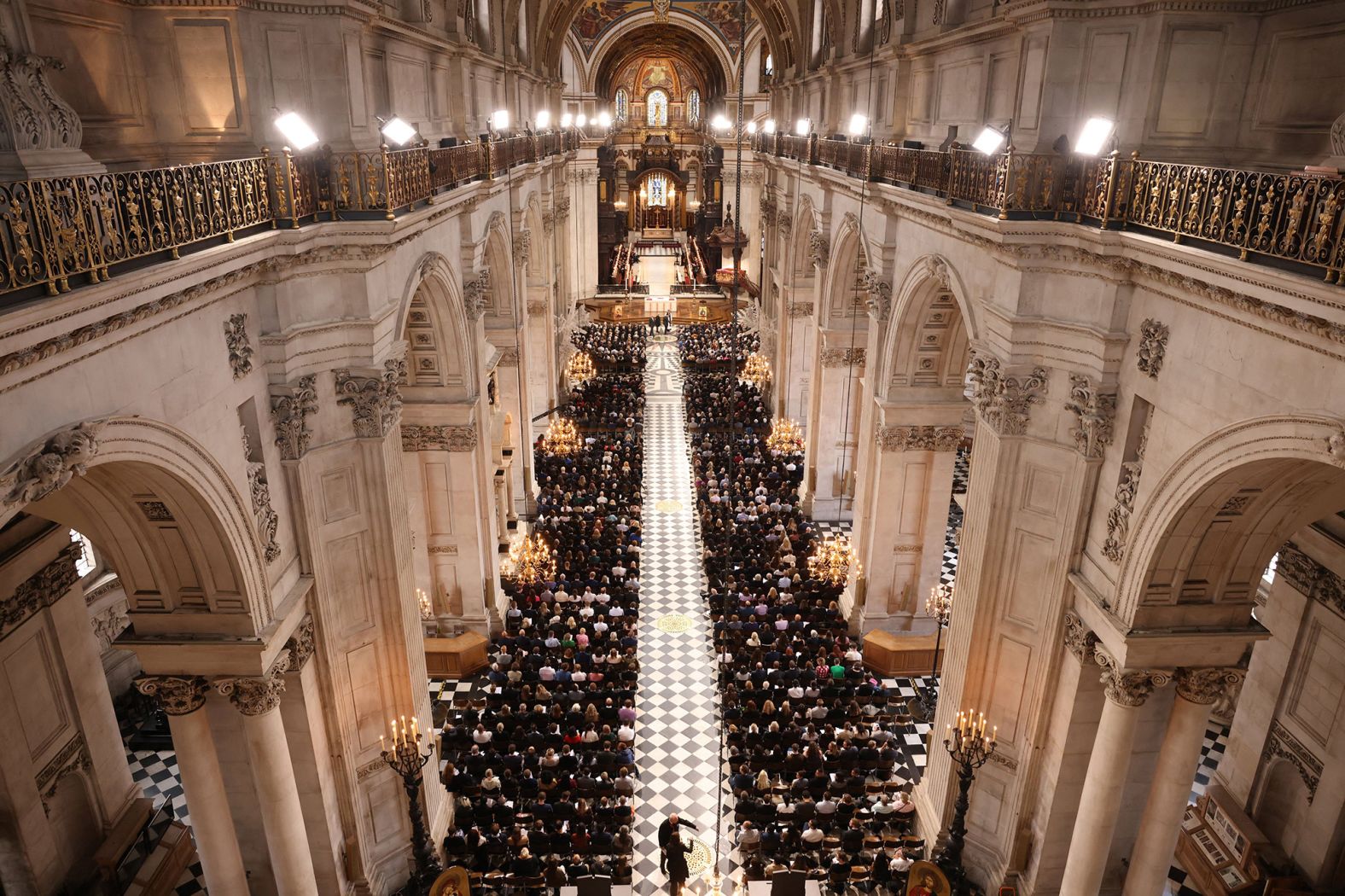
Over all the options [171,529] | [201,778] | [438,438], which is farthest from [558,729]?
[171,529]

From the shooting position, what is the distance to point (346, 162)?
910cm

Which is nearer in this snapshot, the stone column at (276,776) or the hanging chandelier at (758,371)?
the stone column at (276,776)

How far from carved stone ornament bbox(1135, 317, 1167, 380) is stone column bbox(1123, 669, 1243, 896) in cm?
316

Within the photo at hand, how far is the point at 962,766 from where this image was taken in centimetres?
1057

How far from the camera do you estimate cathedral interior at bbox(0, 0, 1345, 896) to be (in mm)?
6914

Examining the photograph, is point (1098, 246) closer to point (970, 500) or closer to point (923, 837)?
point (970, 500)

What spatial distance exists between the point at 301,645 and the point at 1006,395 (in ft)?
27.4

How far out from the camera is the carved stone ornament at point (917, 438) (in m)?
15.1

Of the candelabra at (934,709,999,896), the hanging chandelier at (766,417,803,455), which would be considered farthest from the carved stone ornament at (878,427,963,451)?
the hanging chandelier at (766,417,803,455)

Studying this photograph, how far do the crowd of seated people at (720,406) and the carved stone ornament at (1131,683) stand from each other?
18.3 metres

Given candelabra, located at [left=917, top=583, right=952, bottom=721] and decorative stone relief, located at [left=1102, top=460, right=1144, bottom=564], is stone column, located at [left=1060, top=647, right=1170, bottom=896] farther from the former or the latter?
candelabra, located at [left=917, top=583, right=952, bottom=721]

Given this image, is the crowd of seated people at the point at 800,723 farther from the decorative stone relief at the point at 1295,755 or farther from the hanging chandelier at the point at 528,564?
the decorative stone relief at the point at 1295,755

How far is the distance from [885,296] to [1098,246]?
6426 mm

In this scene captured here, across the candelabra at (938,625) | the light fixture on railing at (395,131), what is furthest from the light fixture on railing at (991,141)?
the light fixture on railing at (395,131)
